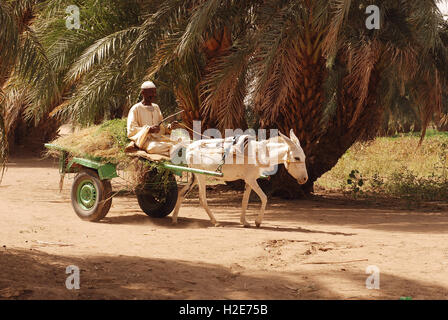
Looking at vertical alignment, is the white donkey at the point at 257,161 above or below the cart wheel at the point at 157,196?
above

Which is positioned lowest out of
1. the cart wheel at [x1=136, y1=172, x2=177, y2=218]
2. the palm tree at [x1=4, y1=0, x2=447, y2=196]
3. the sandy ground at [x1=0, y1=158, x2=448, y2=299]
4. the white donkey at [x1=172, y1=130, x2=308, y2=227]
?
the sandy ground at [x1=0, y1=158, x2=448, y2=299]

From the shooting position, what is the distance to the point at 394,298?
5867 mm

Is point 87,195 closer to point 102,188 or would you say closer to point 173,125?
point 102,188

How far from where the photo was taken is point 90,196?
34.4 feet

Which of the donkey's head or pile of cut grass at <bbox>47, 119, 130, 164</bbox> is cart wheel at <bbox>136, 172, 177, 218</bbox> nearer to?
pile of cut grass at <bbox>47, 119, 130, 164</bbox>

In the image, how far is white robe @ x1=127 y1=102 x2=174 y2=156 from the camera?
9828mm

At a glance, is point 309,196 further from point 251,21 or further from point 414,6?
point 414,6

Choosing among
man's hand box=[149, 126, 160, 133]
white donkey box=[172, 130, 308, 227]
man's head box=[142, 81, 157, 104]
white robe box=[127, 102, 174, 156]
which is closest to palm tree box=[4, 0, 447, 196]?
man's head box=[142, 81, 157, 104]

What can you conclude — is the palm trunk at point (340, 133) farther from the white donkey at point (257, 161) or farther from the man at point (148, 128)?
the man at point (148, 128)

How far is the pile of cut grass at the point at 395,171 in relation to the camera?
1548 centimetres

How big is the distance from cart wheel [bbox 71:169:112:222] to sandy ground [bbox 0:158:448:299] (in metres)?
0.18

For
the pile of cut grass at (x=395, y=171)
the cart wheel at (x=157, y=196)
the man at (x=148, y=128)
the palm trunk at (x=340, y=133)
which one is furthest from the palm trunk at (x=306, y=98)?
the man at (x=148, y=128)

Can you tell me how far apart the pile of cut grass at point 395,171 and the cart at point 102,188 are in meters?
5.78

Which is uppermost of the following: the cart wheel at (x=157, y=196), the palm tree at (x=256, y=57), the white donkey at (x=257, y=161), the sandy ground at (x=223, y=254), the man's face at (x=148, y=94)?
the palm tree at (x=256, y=57)
